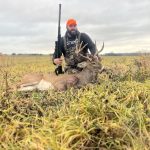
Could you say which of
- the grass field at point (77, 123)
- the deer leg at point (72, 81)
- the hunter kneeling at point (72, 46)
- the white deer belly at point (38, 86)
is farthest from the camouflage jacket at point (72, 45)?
the grass field at point (77, 123)

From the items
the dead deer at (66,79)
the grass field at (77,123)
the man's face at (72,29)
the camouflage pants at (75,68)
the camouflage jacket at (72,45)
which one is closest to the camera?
the grass field at (77,123)

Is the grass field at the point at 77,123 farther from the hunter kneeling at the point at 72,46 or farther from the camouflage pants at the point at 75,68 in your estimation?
the hunter kneeling at the point at 72,46

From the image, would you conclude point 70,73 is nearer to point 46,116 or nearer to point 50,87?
point 50,87

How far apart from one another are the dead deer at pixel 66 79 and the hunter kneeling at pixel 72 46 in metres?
0.29

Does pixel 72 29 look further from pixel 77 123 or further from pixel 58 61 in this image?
pixel 77 123

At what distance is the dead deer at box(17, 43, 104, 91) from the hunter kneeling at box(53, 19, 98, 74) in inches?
11.6

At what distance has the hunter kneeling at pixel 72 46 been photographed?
10953 mm

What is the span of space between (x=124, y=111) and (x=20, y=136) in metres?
1.35

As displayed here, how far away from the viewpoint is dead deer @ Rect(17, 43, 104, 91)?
9.69 metres

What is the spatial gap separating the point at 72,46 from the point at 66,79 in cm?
152

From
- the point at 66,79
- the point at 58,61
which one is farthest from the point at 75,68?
the point at 66,79

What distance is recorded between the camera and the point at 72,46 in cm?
1123

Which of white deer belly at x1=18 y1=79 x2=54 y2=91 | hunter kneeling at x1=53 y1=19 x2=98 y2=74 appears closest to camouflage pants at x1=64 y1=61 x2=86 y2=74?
hunter kneeling at x1=53 y1=19 x2=98 y2=74

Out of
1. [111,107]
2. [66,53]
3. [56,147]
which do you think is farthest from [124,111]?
[66,53]
